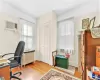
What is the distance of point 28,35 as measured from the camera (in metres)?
3.81

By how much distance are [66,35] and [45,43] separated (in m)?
1.13

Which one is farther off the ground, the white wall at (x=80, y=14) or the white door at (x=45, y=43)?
the white wall at (x=80, y=14)

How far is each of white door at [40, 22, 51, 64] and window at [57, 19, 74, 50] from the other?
22.7 inches

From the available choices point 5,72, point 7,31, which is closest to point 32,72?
point 5,72

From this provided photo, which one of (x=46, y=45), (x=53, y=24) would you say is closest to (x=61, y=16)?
(x=53, y=24)

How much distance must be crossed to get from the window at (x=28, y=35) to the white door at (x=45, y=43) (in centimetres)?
52

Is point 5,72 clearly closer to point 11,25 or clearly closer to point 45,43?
point 11,25

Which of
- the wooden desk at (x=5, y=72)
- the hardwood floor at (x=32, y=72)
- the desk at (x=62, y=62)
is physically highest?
the wooden desk at (x=5, y=72)

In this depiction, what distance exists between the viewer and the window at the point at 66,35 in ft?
10.7

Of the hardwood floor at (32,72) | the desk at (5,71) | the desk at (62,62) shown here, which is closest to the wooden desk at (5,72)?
the desk at (5,71)

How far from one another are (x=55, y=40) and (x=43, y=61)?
131cm

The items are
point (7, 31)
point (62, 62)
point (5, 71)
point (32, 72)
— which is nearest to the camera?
point (5, 71)

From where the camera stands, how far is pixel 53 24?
348 centimetres

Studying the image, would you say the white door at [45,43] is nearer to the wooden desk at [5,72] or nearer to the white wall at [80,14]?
the white wall at [80,14]
